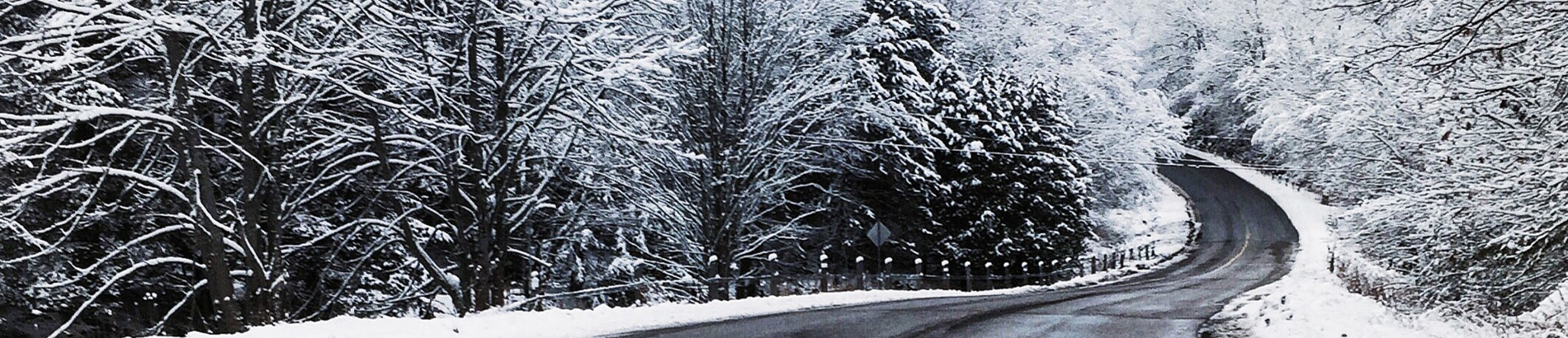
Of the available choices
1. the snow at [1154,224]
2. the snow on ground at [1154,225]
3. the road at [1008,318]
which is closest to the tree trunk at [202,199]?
the road at [1008,318]

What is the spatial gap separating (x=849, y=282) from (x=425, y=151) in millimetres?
10993

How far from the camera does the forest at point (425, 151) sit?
13.3 metres

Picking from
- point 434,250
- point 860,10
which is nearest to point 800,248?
point 860,10

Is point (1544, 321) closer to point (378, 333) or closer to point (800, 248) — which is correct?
point (378, 333)

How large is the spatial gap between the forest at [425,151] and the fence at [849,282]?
0.61 m

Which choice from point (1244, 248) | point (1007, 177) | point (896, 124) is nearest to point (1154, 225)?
point (1244, 248)

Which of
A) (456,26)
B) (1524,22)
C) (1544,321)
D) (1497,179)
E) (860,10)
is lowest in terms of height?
Answer: (1544,321)

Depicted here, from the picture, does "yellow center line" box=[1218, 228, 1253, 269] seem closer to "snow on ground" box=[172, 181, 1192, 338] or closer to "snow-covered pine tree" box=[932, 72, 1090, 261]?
"snow-covered pine tree" box=[932, 72, 1090, 261]

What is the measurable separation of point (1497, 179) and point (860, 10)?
17.9 metres

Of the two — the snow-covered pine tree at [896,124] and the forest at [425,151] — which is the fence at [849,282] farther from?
the snow-covered pine tree at [896,124]

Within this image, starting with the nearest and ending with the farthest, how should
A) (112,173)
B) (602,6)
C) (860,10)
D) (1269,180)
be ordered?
(112,173) → (602,6) → (860,10) → (1269,180)

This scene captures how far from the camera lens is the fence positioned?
1970cm

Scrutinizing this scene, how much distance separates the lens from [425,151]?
1859 cm

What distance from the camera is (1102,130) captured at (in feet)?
147
